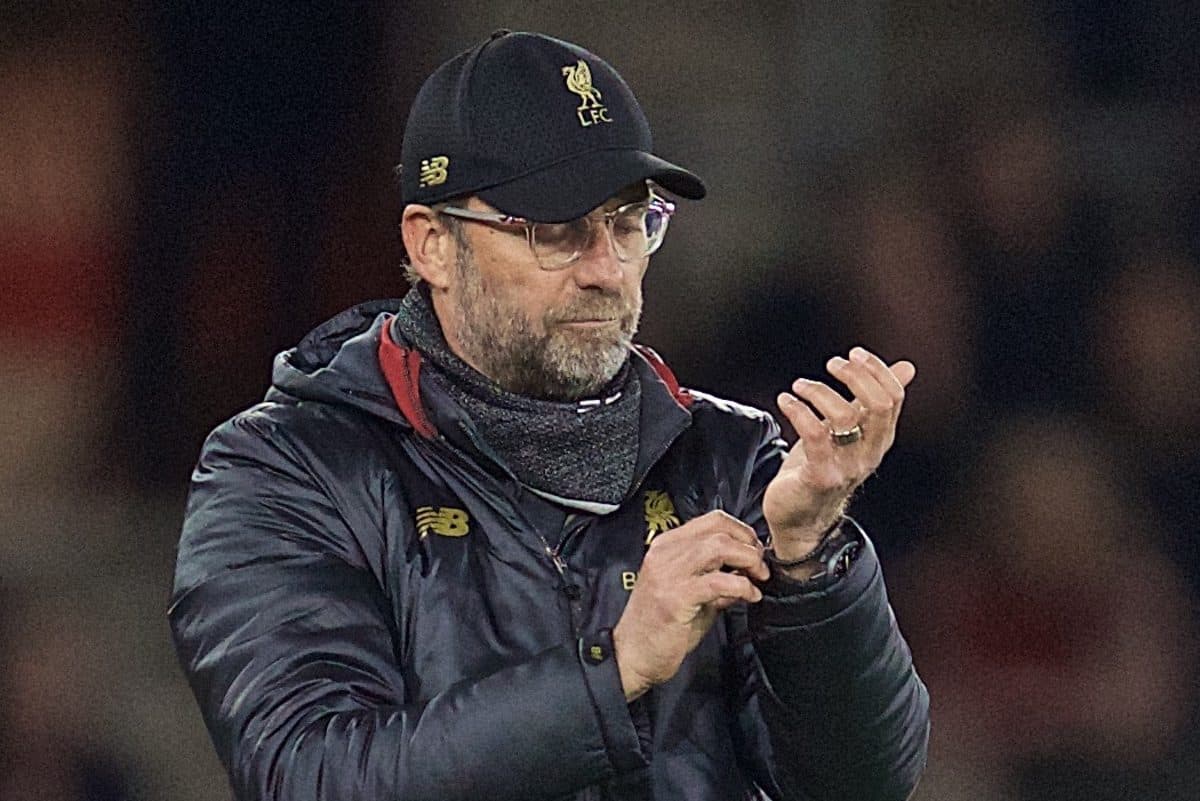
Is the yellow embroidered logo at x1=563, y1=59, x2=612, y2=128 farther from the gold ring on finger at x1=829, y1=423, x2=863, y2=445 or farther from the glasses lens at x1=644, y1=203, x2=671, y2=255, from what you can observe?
the gold ring on finger at x1=829, y1=423, x2=863, y2=445

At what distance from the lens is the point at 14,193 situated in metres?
2.91

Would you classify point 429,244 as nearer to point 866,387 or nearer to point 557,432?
point 557,432

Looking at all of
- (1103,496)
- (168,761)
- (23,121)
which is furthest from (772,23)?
(168,761)

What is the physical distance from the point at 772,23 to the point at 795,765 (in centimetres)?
189

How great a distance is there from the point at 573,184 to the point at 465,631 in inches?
14.5

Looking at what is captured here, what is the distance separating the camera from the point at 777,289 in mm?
3186

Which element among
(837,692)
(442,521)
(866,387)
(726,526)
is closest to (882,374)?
(866,387)

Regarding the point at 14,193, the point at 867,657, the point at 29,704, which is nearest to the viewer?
the point at 867,657

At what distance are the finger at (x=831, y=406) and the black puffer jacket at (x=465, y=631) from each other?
15 cm

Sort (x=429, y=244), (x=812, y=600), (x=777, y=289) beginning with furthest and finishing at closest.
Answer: (x=777, y=289)
(x=429, y=244)
(x=812, y=600)

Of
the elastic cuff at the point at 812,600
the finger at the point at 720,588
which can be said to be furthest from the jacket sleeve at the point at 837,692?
the finger at the point at 720,588

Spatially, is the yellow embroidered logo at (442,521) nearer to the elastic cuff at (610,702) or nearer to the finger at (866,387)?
the elastic cuff at (610,702)

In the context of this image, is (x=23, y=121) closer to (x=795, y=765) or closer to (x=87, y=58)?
(x=87, y=58)

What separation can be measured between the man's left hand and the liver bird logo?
1.16 ft
